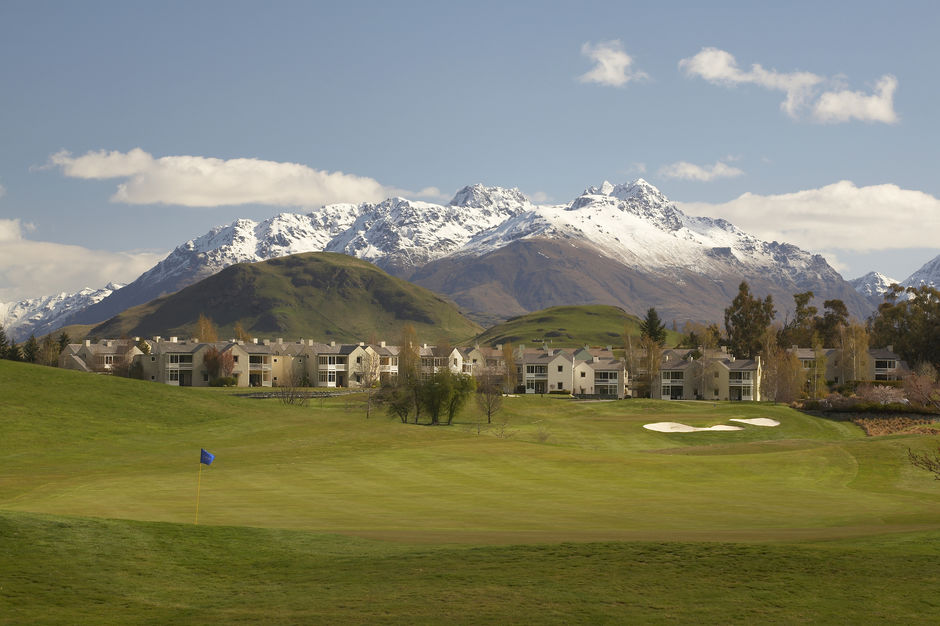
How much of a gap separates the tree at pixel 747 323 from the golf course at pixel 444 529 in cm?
10460

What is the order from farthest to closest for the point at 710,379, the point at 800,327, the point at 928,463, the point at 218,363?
the point at 800,327 < the point at 218,363 < the point at 710,379 < the point at 928,463

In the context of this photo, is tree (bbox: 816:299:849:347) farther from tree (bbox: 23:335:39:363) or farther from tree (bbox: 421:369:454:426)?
tree (bbox: 23:335:39:363)

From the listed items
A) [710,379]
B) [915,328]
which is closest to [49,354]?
[710,379]

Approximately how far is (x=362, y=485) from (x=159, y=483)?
10.5m

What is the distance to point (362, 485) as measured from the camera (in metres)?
45.3

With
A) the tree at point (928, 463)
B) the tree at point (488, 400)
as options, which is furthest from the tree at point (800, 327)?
the tree at point (928, 463)

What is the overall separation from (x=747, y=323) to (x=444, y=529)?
156 metres

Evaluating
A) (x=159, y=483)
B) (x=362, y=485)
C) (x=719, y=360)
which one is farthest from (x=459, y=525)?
(x=719, y=360)

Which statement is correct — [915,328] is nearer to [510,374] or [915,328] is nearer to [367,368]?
[510,374]

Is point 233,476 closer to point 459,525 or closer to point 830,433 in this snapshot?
point 459,525

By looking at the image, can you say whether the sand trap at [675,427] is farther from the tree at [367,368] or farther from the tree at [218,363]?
the tree at [218,363]

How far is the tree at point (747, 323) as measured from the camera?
173125mm

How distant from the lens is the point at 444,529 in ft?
98.6

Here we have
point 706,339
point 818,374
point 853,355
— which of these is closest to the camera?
point 818,374
